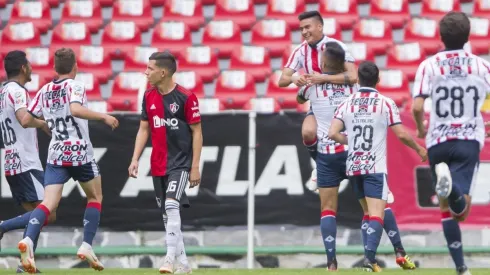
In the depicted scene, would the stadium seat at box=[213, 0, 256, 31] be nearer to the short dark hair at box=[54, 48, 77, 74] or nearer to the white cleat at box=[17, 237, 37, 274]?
the short dark hair at box=[54, 48, 77, 74]

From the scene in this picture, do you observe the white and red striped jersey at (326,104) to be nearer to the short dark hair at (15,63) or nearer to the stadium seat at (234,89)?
the short dark hair at (15,63)

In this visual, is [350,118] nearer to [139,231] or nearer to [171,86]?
[171,86]

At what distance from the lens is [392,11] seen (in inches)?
613

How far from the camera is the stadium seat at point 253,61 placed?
1486 cm

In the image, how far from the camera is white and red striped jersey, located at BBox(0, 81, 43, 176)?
33.6ft

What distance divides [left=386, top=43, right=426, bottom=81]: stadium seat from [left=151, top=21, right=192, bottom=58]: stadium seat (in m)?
2.75

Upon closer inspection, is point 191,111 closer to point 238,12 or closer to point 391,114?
point 391,114

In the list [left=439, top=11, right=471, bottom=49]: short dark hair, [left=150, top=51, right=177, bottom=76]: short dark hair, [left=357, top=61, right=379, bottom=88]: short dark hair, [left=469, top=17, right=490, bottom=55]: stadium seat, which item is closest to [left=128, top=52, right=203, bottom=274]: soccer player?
[left=150, top=51, right=177, bottom=76]: short dark hair

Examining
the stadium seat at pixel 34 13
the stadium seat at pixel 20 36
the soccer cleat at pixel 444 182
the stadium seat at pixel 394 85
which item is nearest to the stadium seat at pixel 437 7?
the stadium seat at pixel 394 85

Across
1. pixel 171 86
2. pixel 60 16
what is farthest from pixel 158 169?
pixel 60 16

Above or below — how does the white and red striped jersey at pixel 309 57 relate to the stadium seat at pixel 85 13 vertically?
above

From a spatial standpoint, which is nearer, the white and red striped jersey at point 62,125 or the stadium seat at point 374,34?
the white and red striped jersey at point 62,125

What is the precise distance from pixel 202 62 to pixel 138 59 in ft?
2.90

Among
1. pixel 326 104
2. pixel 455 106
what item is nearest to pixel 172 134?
pixel 326 104
